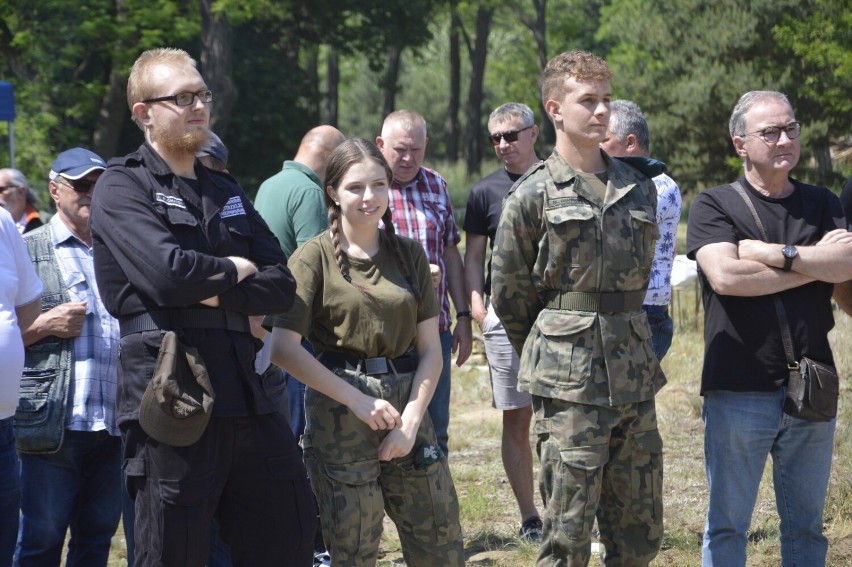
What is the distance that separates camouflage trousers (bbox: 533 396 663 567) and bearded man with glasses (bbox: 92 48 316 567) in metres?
0.92

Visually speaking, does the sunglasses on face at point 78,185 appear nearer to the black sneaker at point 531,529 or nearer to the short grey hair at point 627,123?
the short grey hair at point 627,123

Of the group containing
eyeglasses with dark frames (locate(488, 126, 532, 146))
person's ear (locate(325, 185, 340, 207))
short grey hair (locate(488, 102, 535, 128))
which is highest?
short grey hair (locate(488, 102, 535, 128))

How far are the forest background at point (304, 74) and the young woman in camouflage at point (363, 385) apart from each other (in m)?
12.3

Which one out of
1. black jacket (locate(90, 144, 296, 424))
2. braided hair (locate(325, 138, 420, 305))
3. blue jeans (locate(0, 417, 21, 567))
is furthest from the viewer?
braided hair (locate(325, 138, 420, 305))

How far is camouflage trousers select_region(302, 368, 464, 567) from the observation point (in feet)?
11.9

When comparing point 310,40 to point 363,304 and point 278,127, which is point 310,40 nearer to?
point 278,127


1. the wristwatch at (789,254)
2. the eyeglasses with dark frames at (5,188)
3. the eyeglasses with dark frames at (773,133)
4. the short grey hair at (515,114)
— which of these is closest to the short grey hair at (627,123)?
the short grey hair at (515,114)

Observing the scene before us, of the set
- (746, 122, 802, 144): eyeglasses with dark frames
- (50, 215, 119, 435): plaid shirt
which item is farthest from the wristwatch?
(50, 215, 119, 435): plaid shirt

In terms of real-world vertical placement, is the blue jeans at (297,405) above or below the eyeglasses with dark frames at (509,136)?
below

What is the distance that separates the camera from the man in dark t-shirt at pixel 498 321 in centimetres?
563

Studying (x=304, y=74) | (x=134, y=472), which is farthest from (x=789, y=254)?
(x=304, y=74)

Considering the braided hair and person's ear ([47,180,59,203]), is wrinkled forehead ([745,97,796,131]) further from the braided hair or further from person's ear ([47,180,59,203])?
person's ear ([47,180,59,203])

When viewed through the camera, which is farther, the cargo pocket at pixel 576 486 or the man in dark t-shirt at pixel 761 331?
the man in dark t-shirt at pixel 761 331

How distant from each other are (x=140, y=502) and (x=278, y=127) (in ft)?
82.0
